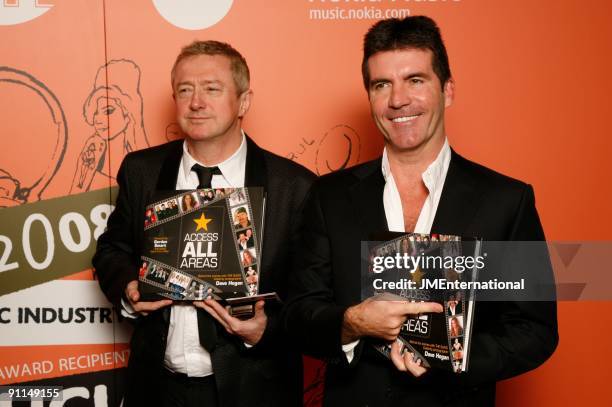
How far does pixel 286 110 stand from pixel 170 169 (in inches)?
30.0

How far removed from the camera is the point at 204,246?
2020 millimetres

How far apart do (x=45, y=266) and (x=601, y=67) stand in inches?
102

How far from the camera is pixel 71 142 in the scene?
2.87m

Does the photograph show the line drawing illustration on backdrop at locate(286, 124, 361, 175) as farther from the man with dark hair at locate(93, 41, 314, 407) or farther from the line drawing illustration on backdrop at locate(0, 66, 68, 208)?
the line drawing illustration on backdrop at locate(0, 66, 68, 208)

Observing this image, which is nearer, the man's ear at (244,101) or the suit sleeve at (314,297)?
the suit sleeve at (314,297)

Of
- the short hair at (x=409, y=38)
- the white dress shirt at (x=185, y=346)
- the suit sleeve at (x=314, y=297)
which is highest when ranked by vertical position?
the short hair at (x=409, y=38)

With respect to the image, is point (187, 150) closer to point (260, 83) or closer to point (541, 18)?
point (260, 83)

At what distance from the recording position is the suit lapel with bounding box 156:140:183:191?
220cm

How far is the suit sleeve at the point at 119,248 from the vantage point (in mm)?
2227

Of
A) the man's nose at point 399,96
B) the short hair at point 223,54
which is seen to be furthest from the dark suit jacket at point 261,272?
the man's nose at point 399,96

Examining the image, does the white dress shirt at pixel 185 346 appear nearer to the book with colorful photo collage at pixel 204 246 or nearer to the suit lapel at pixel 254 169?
the book with colorful photo collage at pixel 204 246

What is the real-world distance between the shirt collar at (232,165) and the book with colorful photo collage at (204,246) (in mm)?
183

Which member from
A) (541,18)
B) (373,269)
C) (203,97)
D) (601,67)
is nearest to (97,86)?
(203,97)

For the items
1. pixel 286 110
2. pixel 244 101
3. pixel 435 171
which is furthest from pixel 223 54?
pixel 435 171
